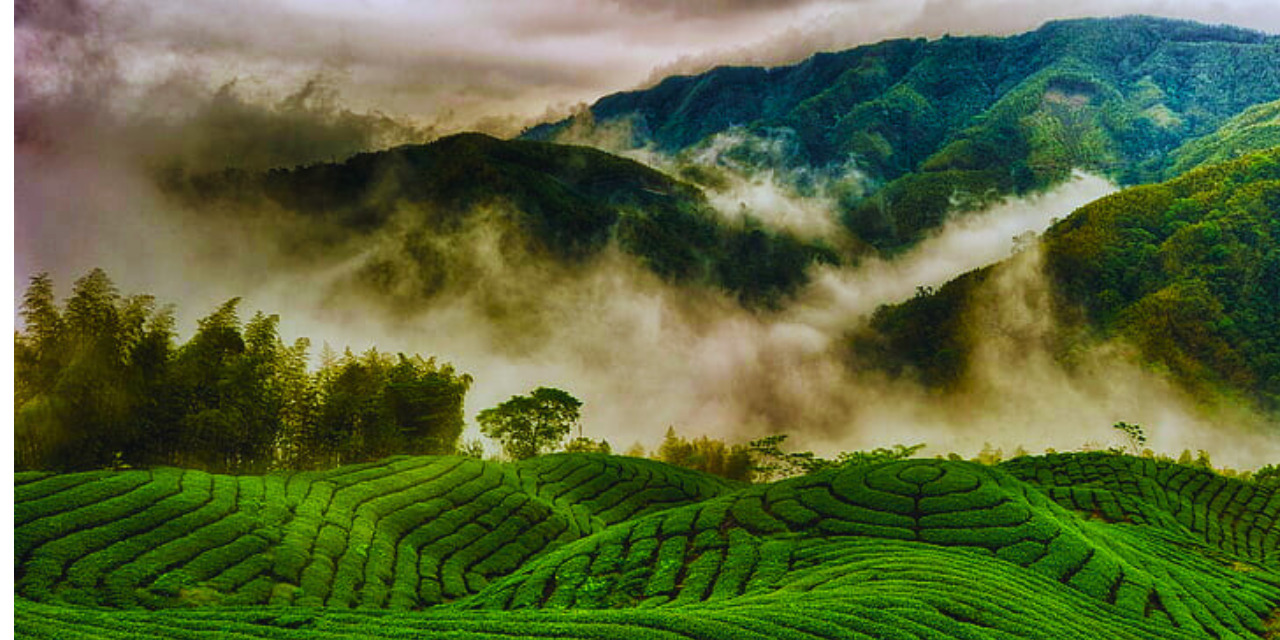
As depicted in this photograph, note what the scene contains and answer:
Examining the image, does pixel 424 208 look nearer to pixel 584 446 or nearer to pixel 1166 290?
pixel 584 446

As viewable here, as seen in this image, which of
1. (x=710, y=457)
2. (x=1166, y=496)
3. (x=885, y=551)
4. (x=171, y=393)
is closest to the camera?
(x=885, y=551)

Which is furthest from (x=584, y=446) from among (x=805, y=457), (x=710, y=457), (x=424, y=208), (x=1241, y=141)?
(x=1241, y=141)

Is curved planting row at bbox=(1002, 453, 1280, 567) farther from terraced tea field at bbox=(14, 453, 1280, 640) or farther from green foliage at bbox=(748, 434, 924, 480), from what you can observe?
green foliage at bbox=(748, 434, 924, 480)

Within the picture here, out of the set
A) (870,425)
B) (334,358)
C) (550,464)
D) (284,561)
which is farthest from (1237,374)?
(284,561)

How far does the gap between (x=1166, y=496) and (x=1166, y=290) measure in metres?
104

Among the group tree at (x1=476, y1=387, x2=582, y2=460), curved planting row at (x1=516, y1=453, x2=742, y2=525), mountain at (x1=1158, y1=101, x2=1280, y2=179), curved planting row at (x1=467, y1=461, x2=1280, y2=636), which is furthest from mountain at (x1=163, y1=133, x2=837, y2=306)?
mountain at (x1=1158, y1=101, x2=1280, y2=179)

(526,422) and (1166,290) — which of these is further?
(1166,290)

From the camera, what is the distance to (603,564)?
90.0 ft

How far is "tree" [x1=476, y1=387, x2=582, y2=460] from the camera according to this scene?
2876 inches

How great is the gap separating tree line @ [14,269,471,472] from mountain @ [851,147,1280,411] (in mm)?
126637

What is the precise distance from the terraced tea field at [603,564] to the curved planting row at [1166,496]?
7.18m

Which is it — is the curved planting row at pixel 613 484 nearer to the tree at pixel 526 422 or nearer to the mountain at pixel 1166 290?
the tree at pixel 526 422

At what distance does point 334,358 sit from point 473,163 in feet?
439

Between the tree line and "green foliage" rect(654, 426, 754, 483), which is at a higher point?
the tree line
